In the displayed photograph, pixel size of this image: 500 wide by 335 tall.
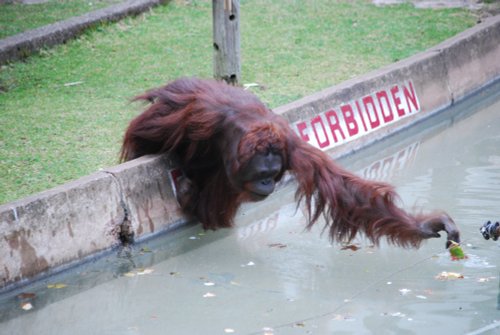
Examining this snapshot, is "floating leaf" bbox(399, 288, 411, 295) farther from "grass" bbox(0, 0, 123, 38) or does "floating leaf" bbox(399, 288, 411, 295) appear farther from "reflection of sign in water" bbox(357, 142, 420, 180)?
"grass" bbox(0, 0, 123, 38)

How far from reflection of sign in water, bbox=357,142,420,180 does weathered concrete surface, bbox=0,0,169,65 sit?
3.52 m

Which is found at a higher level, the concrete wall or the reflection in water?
the concrete wall

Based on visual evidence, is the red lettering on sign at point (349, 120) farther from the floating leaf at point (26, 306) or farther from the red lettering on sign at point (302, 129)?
the floating leaf at point (26, 306)

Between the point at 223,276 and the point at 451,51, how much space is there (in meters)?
4.05

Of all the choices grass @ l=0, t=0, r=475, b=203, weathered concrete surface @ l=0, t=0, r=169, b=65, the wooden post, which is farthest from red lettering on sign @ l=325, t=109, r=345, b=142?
weathered concrete surface @ l=0, t=0, r=169, b=65

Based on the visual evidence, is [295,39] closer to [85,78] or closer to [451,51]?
[451,51]

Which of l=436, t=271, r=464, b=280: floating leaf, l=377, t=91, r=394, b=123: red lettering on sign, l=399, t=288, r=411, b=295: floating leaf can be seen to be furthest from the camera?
l=377, t=91, r=394, b=123: red lettering on sign

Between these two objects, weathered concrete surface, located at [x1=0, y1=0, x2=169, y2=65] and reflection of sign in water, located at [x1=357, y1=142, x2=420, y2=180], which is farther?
weathered concrete surface, located at [x1=0, y1=0, x2=169, y2=65]

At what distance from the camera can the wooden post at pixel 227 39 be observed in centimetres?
736

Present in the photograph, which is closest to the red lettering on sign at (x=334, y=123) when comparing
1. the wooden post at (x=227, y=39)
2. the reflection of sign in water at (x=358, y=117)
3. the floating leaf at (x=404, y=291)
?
the reflection of sign in water at (x=358, y=117)

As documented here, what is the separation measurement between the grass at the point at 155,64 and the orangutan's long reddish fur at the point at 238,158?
1.84 feet

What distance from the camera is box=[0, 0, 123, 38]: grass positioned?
31.0 ft

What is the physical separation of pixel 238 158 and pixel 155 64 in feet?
11.8

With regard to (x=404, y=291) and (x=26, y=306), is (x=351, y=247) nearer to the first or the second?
(x=404, y=291)
